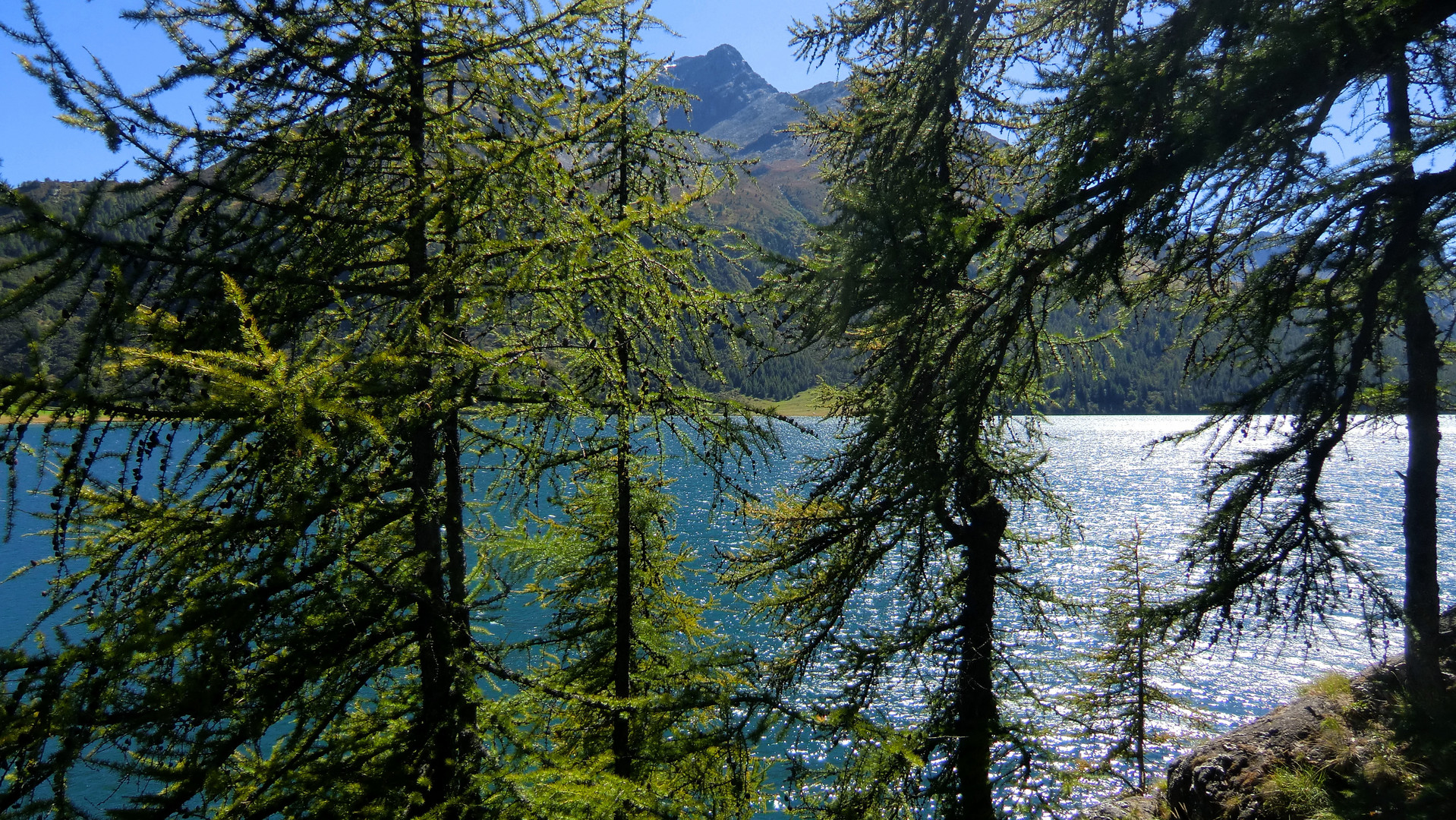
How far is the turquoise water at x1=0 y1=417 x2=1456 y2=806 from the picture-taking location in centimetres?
1214

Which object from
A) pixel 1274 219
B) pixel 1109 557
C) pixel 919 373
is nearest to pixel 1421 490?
pixel 1274 219

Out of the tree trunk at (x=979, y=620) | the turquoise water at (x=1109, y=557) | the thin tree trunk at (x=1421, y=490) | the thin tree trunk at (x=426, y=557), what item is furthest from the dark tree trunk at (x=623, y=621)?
the thin tree trunk at (x=1421, y=490)

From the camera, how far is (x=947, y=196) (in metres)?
6.06

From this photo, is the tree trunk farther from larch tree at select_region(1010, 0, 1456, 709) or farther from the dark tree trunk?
the dark tree trunk

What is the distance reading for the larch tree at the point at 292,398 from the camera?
248cm

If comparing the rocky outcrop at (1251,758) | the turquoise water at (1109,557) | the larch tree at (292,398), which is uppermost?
the larch tree at (292,398)

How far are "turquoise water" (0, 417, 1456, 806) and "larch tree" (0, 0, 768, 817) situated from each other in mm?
550

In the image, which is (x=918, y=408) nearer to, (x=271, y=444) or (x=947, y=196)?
(x=947, y=196)

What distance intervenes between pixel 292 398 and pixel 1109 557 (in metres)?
47.9

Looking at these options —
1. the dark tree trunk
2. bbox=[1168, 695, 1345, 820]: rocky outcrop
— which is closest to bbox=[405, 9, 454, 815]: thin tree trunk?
the dark tree trunk

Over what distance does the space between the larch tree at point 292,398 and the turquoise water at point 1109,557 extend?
0.55 m

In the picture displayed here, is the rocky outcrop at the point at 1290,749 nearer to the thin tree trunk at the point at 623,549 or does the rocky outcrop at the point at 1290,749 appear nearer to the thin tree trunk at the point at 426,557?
the thin tree trunk at the point at 623,549

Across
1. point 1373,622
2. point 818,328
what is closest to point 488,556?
point 818,328

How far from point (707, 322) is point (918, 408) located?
1567mm
